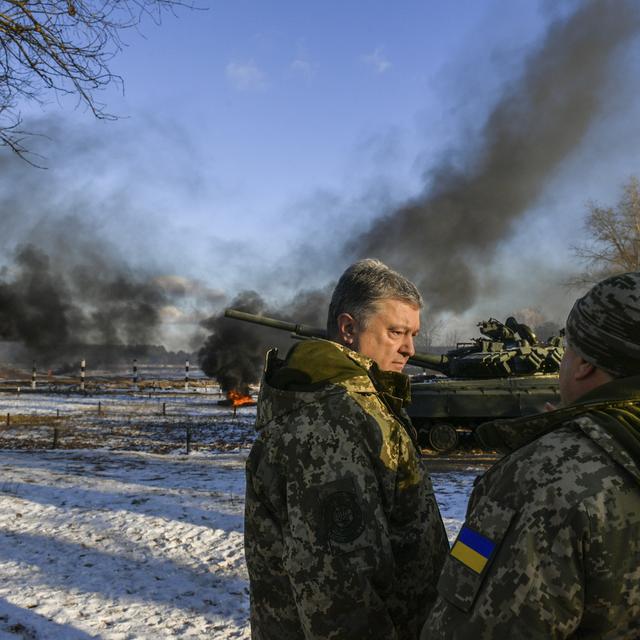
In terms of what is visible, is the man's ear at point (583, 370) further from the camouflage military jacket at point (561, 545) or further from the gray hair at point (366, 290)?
the gray hair at point (366, 290)

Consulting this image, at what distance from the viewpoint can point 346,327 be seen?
1.84 metres

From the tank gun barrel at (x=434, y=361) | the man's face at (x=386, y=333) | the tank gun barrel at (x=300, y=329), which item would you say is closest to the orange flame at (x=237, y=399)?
the tank gun barrel at (x=300, y=329)

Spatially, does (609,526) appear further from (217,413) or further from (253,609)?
(217,413)

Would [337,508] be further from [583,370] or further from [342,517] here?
[583,370]

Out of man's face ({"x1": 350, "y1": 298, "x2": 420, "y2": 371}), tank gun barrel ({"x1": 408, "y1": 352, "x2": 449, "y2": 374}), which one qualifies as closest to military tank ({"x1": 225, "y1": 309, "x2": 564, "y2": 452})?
tank gun barrel ({"x1": 408, "y1": 352, "x2": 449, "y2": 374})

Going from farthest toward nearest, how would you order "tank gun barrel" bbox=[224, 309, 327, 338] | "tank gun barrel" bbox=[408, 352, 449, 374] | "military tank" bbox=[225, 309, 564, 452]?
"tank gun barrel" bbox=[408, 352, 449, 374]
"military tank" bbox=[225, 309, 564, 452]
"tank gun barrel" bbox=[224, 309, 327, 338]

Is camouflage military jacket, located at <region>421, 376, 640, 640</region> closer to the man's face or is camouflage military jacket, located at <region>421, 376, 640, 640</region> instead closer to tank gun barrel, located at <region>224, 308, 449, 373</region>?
the man's face

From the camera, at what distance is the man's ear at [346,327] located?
183 cm

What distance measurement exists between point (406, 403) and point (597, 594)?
859mm

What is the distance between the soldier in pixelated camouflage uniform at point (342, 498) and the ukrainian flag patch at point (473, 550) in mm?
335

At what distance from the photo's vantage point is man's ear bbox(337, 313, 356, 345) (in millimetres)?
1831

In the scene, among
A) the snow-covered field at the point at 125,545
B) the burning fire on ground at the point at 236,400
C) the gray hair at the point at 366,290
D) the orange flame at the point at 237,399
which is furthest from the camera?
the burning fire on ground at the point at 236,400

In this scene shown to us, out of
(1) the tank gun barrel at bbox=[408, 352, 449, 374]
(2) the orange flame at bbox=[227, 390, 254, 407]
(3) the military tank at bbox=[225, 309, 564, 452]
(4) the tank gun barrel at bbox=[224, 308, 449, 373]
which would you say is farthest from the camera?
(2) the orange flame at bbox=[227, 390, 254, 407]

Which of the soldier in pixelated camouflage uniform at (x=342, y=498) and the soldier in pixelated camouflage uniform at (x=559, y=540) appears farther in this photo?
the soldier in pixelated camouflage uniform at (x=342, y=498)
